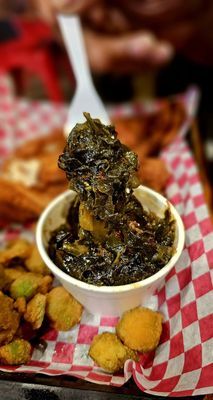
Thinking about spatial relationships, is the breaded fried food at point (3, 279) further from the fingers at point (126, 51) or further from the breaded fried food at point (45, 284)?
the fingers at point (126, 51)

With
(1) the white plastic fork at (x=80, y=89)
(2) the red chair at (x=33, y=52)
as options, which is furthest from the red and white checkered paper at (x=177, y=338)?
(2) the red chair at (x=33, y=52)

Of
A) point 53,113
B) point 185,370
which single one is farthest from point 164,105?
point 185,370

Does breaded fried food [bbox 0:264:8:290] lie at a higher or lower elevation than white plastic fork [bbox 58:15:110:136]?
lower

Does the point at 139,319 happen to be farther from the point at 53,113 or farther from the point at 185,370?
the point at 53,113

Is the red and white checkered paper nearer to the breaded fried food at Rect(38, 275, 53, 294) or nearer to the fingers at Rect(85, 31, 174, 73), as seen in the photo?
the breaded fried food at Rect(38, 275, 53, 294)

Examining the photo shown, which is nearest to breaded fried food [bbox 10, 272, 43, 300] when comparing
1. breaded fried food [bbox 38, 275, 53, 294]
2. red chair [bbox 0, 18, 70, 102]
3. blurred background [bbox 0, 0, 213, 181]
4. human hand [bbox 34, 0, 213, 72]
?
breaded fried food [bbox 38, 275, 53, 294]

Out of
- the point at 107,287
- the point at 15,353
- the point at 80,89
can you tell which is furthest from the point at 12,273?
the point at 80,89
